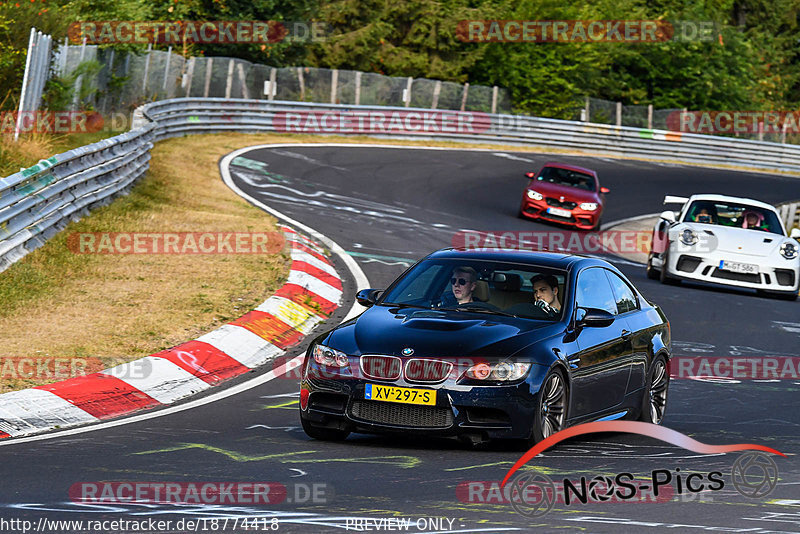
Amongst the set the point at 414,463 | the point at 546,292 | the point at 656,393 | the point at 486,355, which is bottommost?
the point at 656,393

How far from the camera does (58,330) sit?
11.4 meters

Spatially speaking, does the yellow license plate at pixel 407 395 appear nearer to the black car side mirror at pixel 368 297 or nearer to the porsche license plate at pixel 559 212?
the black car side mirror at pixel 368 297

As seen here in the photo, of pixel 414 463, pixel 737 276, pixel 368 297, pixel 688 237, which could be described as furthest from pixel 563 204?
pixel 414 463

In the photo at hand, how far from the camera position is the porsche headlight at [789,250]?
19089 mm

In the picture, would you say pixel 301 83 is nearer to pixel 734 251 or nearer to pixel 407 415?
pixel 734 251

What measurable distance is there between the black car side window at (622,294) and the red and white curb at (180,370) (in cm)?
334

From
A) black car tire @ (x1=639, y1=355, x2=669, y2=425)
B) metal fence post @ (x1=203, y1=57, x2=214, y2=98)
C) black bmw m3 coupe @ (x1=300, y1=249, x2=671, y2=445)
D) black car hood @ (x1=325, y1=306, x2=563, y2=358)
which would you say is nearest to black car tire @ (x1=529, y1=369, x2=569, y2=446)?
black bmw m3 coupe @ (x1=300, y1=249, x2=671, y2=445)

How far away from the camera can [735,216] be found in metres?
19.8

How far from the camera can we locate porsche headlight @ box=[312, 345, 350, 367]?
814 cm

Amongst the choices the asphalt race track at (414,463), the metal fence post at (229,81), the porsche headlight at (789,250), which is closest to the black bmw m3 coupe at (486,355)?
the asphalt race track at (414,463)

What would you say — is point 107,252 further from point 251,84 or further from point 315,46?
point 315,46

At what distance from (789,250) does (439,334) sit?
1233 cm

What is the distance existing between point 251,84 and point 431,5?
16.9m

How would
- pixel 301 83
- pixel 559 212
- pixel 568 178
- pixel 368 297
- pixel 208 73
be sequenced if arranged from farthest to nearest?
pixel 301 83 → pixel 208 73 → pixel 568 178 → pixel 559 212 → pixel 368 297
